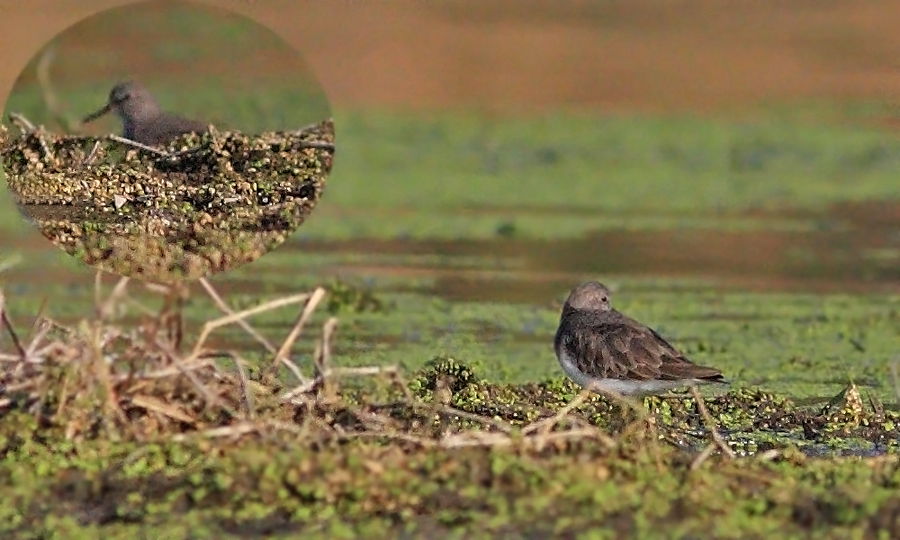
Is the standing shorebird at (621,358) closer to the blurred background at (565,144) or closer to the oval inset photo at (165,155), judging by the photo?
the blurred background at (565,144)

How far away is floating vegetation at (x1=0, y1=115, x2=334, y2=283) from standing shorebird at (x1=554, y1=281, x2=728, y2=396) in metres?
2.17

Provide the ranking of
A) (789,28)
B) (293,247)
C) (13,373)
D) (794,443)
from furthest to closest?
(789,28)
(293,247)
(794,443)
(13,373)

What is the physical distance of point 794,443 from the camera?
8297mm

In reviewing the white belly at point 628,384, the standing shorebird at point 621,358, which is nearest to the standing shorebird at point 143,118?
the standing shorebird at point 621,358

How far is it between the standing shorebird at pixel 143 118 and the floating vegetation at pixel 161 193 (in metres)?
0.05

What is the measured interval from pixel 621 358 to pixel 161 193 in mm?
2928

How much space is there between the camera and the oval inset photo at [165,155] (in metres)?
6.85

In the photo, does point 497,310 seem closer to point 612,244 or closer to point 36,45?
point 612,244

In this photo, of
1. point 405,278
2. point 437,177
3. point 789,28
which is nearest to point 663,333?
point 405,278

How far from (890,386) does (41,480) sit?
5146mm

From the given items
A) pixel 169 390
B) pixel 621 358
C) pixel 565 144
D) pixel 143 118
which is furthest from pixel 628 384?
pixel 565 144

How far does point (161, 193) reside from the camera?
271 inches

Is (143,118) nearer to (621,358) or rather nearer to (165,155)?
(165,155)

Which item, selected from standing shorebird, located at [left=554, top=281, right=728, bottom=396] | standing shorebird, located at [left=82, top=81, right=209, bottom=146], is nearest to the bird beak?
standing shorebird, located at [left=82, top=81, right=209, bottom=146]
